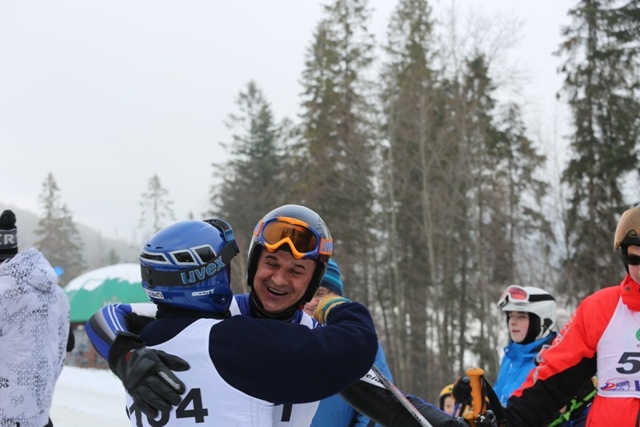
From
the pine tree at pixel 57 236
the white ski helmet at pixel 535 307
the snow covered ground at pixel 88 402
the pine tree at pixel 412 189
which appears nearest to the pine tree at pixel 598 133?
the pine tree at pixel 412 189

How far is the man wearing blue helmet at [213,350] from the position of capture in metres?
1.91

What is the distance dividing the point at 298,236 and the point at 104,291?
24014 millimetres

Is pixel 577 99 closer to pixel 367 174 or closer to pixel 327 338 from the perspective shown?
pixel 367 174

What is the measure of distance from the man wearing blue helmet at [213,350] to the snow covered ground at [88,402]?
8758mm

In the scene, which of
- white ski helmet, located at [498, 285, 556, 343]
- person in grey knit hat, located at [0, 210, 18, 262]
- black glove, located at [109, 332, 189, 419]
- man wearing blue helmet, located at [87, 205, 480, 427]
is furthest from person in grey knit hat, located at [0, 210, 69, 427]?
white ski helmet, located at [498, 285, 556, 343]

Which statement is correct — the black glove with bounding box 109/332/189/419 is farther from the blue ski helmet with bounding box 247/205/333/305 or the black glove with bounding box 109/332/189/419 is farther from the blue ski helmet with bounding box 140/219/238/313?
the blue ski helmet with bounding box 247/205/333/305

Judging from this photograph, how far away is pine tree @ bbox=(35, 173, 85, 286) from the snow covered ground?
170 ft

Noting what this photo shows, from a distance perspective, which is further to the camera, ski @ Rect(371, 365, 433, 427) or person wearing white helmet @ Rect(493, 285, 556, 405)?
person wearing white helmet @ Rect(493, 285, 556, 405)

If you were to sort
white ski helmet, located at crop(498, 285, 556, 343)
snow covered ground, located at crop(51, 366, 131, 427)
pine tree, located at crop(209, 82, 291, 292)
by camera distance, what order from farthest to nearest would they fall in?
pine tree, located at crop(209, 82, 291, 292) < snow covered ground, located at crop(51, 366, 131, 427) < white ski helmet, located at crop(498, 285, 556, 343)

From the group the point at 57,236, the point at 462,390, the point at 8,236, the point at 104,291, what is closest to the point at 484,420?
the point at 462,390

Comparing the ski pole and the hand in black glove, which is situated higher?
the ski pole

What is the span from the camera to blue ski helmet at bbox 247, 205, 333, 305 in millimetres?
2428

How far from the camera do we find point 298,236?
243cm

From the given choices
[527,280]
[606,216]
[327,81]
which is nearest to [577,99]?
[606,216]
